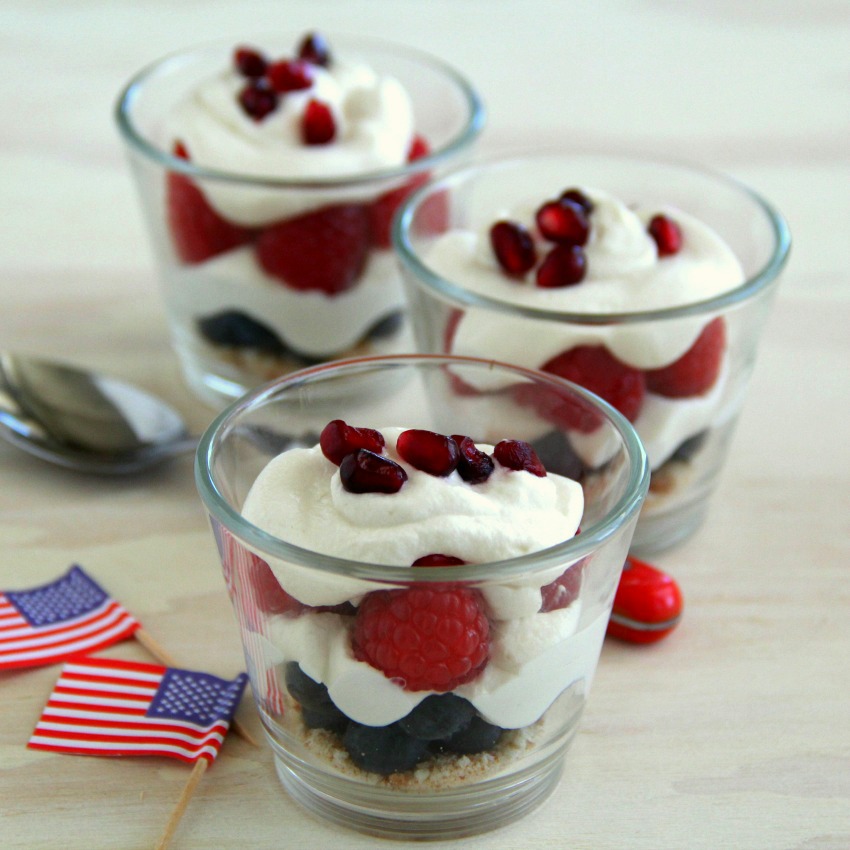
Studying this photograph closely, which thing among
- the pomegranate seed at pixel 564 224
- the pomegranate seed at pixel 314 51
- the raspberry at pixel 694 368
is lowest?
the raspberry at pixel 694 368

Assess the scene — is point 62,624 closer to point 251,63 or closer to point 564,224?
point 564,224

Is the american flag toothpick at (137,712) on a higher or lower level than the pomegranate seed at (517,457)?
lower

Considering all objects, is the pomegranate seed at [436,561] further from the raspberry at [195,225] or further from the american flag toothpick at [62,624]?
the raspberry at [195,225]

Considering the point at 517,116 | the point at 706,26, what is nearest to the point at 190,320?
the point at 517,116

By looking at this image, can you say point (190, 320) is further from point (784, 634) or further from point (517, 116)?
point (517, 116)

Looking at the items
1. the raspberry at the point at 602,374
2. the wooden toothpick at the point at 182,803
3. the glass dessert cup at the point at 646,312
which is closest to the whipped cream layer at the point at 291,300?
the glass dessert cup at the point at 646,312
